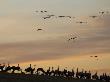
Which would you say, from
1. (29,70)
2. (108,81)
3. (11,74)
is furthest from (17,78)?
(108,81)

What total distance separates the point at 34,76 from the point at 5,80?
1727cm

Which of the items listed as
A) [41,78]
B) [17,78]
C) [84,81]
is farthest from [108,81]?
[17,78]

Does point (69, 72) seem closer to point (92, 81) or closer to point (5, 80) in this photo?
point (92, 81)

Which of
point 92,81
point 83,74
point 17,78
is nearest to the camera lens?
point 17,78

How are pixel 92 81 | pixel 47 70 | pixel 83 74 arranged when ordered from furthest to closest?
pixel 83 74 → pixel 92 81 → pixel 47 70

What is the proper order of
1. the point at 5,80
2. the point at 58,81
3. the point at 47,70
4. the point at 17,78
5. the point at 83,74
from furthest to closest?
the point at 83,74
the point at 47,70
the point at 58,81
the point at 17,78
the point at 5,80

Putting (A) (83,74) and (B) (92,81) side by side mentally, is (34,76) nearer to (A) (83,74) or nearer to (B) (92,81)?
(B) (92,81)

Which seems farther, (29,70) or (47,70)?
(47,70)

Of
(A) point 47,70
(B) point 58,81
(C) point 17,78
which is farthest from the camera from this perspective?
(A) point 47,70

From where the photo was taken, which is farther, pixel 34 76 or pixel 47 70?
pixel 47 70

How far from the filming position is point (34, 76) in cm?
8825

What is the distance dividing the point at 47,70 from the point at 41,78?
27.1m

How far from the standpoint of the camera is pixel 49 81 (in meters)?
95.9

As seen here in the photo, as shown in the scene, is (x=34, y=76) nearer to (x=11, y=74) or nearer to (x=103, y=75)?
(x=11, y=74)
